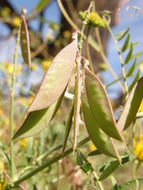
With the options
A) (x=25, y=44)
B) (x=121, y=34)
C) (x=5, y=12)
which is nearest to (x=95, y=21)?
(x=121, y=34)

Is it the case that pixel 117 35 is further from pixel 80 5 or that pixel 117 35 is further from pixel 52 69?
pixel 80 5

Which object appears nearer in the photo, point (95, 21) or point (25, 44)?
point (25, 44)

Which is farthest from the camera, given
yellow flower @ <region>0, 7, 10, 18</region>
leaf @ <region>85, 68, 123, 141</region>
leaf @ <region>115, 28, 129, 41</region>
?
yellow flower @ <region>0, 7, 10, 18</region>

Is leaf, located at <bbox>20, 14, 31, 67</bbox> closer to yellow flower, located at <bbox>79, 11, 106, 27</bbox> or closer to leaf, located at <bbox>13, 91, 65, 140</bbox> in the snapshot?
leaf, located at <bbox>13, 91, 65, 140</bbox>

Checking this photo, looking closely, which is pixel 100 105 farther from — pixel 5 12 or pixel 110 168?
pixel 5 12

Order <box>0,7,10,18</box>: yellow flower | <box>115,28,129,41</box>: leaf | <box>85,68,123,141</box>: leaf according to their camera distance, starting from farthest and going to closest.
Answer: <box>0,7,10,18</box>: yellow flower < <box>115,28,129,41</box>: leaf < <box>85,68,123,141</box>: leaf

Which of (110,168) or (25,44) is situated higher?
(25,44)

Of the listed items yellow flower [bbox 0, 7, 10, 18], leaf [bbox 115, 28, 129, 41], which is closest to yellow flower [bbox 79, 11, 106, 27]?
leaf [bbox 115, 28, 129, 41]
